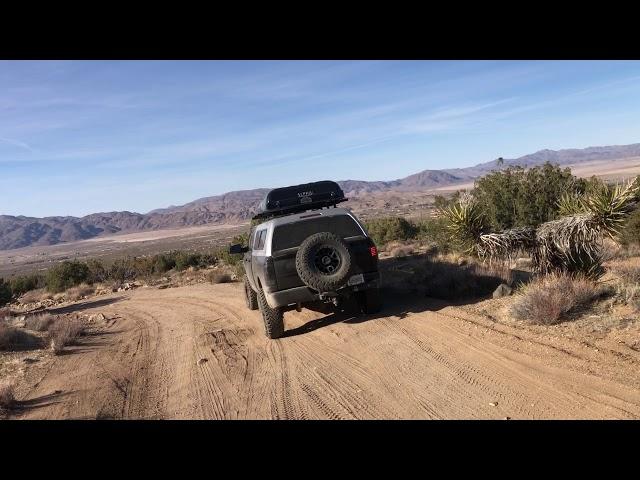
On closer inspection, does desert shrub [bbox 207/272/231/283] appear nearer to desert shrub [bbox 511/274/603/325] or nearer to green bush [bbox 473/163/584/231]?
green bush [bbox 473/163/584/231]

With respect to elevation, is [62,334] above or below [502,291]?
above

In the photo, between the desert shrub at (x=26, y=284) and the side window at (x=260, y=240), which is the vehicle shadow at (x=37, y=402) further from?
the desert shrub at (x=26, y=284)

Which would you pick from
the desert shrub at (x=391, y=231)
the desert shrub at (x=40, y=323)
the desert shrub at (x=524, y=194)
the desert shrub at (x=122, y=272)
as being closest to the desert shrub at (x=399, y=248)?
the desert shrub at (x=391, y=231)

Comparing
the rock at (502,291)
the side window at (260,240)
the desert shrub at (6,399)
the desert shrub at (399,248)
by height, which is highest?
the side window at (260,240)

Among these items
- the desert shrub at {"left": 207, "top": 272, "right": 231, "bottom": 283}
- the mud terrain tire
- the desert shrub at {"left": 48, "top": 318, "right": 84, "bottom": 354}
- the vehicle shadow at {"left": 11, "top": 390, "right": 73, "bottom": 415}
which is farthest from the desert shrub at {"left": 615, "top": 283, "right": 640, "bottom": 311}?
the desert shrub at {"left": 207, "top": 272, "right": 231, "bottom": 283}

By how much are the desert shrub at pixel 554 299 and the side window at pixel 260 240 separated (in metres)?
4.67

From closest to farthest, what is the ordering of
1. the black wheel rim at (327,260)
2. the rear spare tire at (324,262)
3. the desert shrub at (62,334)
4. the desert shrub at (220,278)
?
the rear spare tire at (324,262)
the black wheel rim at (327,260)
the desert shrub at (62,334)
the desert shrub at (220,278)

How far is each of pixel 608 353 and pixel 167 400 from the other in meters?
5.57

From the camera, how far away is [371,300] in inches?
379

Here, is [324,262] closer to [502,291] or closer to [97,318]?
[502,291]

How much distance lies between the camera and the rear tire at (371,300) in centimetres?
959

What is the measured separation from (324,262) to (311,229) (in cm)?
87

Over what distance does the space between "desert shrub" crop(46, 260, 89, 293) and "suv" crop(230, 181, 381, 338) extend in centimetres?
2176

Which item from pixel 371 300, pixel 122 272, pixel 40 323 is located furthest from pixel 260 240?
pixel 122 272
